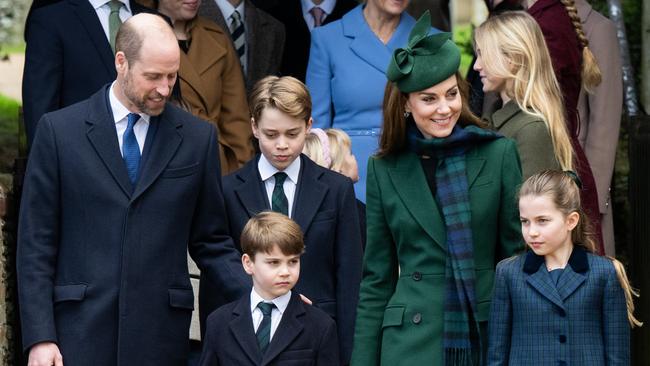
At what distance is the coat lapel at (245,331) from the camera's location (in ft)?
20.7

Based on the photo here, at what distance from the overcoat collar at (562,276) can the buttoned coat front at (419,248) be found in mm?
113

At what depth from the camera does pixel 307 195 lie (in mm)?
7219

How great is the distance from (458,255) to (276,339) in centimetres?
84

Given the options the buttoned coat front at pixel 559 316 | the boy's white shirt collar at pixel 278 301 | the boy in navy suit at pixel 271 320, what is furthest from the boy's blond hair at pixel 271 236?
the buttoned coat front at pixel 559 316

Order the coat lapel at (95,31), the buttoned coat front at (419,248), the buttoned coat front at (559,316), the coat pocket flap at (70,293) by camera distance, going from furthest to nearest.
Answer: the coat lapel at (95,31) → the coat pocket flap at (70,293) → the buttoned coat front at (419,248) → the buttoned coat front at (559,316)

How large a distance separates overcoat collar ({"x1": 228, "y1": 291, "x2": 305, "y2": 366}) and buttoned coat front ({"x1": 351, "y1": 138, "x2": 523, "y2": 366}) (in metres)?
0.28

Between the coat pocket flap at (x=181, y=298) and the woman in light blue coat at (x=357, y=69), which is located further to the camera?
the woman in light blue coat at (x=357, y=69)

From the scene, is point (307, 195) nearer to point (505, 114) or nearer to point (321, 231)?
point (321, 231)

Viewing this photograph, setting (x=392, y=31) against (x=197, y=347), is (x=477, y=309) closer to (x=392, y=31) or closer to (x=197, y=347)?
(x=197, y=347)

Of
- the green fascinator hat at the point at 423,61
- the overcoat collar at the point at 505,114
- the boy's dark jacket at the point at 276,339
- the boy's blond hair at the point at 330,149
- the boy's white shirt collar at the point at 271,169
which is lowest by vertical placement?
the boy's dark jacket at the point at 276,339

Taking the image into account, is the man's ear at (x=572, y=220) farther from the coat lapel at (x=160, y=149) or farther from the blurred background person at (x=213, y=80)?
the blurred background person at (x=213, y=80)

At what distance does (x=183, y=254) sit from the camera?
6.64 m

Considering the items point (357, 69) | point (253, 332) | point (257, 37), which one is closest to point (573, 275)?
point (253, 332)

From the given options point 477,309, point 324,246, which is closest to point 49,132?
point 324,246
